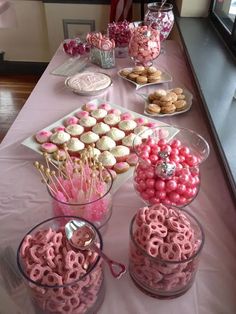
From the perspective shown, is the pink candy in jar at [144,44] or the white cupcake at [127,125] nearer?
the white cupcake at [127,125]

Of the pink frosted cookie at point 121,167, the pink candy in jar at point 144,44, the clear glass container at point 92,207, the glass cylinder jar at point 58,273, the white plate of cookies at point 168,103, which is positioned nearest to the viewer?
the glass cylinder jar at point 58,273

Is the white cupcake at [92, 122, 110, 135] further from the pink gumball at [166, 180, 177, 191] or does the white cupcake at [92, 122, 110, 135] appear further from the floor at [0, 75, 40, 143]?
the floor at [0, 75, 40, 143]

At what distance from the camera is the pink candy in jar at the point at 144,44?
1202mm

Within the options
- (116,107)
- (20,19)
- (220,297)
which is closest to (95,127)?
(116,107)

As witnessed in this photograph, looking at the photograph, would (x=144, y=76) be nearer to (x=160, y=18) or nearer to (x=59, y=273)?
(x=160, y=18)

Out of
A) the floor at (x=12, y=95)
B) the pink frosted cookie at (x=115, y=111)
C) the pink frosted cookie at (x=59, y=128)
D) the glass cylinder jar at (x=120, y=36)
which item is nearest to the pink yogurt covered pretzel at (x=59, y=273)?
the pink frosted cookie at (x=59, y=128)

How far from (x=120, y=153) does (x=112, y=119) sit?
0.53 ft

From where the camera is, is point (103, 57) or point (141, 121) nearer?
point (141, 121)

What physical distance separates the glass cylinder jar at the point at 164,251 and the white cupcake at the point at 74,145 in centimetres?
31

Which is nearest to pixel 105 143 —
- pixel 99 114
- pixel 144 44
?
pixel 99 114

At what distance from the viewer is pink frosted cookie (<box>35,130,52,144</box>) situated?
82 cm

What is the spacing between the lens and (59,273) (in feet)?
1.46

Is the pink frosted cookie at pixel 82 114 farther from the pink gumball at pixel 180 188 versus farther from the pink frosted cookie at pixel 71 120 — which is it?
the pink gumball at pixel 180 188

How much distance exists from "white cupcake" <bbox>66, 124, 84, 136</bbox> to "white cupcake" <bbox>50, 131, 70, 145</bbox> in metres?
0.02
